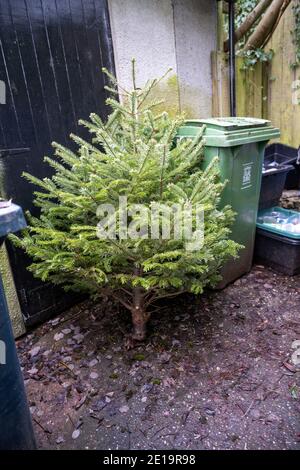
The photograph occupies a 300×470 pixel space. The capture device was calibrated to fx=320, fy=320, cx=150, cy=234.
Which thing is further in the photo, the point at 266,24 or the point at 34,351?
the point at 266,24

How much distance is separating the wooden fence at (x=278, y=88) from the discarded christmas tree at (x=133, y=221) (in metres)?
2.57

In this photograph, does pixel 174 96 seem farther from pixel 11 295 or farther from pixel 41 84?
pixel 11 295

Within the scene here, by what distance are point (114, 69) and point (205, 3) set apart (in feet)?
4.78

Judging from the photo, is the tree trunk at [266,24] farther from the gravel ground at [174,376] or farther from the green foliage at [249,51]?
the gravel ground at [174,376]

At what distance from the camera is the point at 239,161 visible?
8.09 ft

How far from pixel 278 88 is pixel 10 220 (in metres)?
4.41

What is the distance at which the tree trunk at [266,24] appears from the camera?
385cm

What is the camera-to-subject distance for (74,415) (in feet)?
5.59

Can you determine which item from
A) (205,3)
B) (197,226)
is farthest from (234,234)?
(205,3)

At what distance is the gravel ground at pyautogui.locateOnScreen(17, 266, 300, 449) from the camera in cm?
158

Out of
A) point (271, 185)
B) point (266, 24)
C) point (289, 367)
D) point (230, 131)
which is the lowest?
point (289, 367)

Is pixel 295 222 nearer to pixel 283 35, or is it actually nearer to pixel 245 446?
pixel 245 446

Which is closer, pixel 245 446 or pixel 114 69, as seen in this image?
pixel 245 446

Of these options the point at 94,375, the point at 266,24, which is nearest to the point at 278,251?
the point at 94,375
